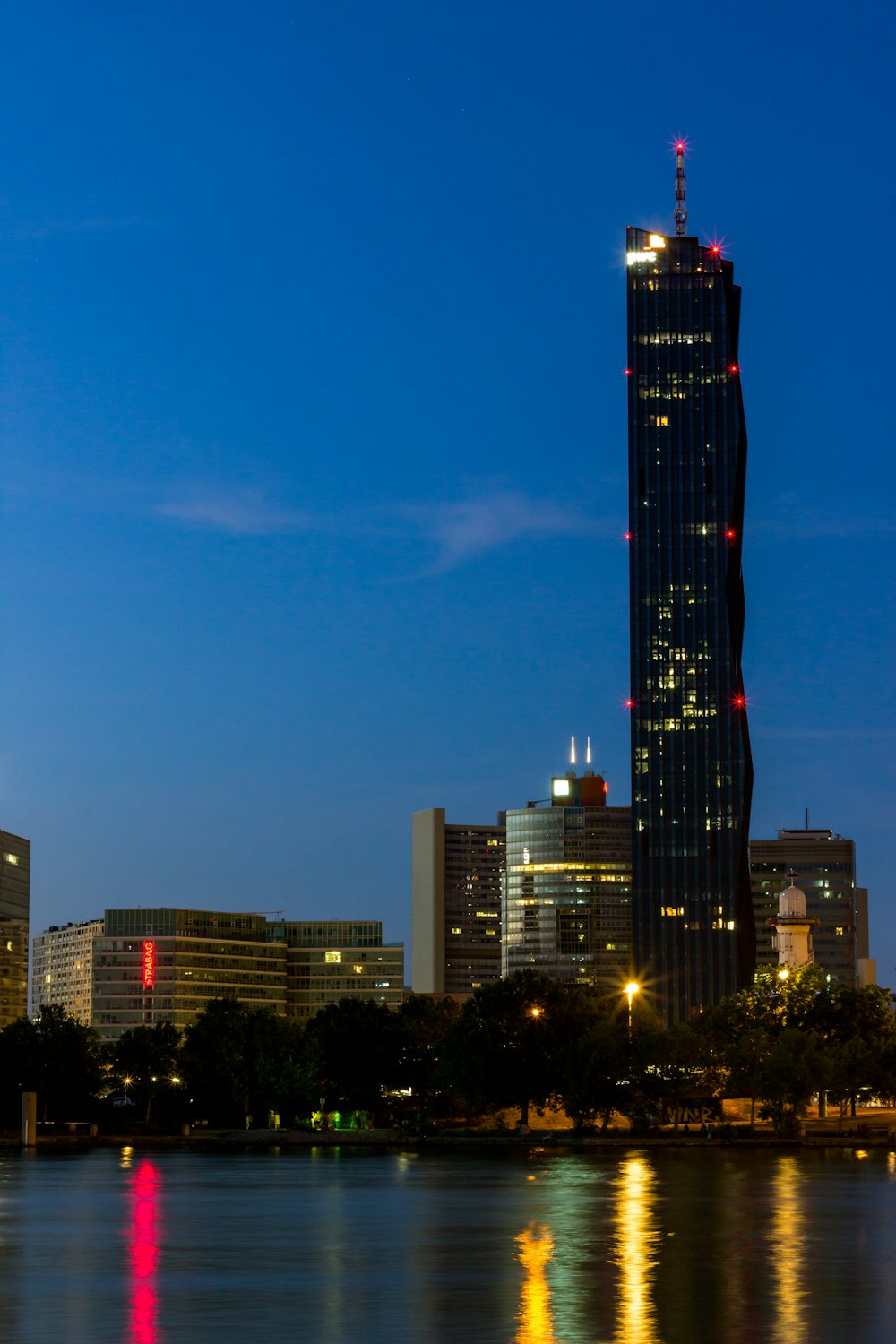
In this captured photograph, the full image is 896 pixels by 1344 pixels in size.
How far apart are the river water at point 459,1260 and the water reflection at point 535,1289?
4.4 inches

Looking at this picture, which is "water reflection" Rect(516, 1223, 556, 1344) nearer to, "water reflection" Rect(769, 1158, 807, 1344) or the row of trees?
"water reflection" Rect(769, 1158, 807, 1344)

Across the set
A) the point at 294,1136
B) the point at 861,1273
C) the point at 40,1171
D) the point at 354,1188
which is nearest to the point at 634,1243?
the point at 861,1273

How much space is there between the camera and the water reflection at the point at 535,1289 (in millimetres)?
37562

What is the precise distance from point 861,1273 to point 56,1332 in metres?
21.7

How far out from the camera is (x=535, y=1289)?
149ft

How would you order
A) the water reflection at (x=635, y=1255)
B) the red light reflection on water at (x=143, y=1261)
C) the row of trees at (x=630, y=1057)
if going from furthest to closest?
1. the row of trees at (x=630, y=1057)
2. the red light reflection on water at (x=143, y=1261)
3. the water reflection at (x=635, y=1255)

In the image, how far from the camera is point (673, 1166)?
363 ft

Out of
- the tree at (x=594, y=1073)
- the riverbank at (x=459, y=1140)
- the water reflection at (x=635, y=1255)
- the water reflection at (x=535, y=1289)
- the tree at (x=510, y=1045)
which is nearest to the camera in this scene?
the water reflection at (x=535, y=1289)

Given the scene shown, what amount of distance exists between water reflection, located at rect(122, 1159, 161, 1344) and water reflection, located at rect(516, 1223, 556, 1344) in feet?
24.7

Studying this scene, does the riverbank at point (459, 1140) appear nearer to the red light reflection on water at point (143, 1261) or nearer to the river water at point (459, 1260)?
the river water at point (459, 1260)

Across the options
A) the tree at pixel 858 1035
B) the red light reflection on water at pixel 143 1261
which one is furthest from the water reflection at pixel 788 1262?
the tree at pixel 858 1035

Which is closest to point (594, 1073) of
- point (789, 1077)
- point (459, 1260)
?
point (789, 1077)

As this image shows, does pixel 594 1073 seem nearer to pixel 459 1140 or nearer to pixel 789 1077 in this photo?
pixel 459 1140

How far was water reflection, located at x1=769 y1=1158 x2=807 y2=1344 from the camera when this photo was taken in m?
38.8
